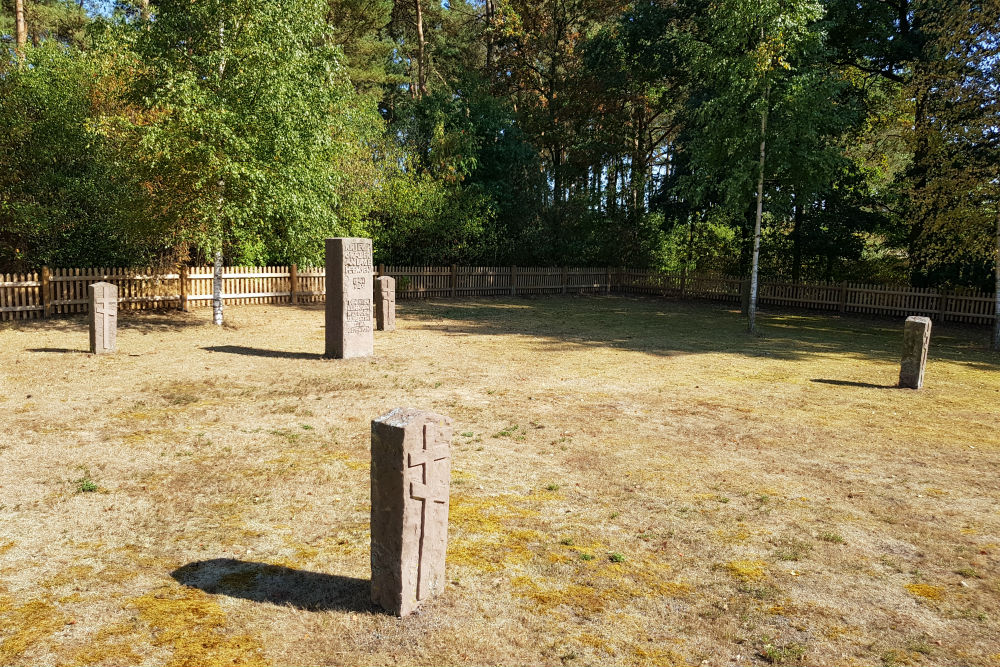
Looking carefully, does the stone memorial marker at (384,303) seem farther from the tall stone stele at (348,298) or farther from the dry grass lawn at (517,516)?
the dry grass lawn at (517,516)

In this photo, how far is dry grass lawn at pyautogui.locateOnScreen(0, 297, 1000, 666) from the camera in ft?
13.7

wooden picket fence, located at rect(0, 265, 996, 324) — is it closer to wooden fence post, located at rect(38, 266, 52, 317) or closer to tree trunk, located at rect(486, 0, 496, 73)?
wooden fence post, located at rect(38, 266, 52, 317)

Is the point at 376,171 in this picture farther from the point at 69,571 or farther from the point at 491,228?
the point at 69,571

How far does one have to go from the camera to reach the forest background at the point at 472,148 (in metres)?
16.4

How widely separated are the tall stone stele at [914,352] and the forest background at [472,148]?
314 inches

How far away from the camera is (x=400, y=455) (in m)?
4.36

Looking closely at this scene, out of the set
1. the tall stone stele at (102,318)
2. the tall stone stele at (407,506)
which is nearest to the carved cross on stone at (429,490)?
the tall stone stele at (407,506)

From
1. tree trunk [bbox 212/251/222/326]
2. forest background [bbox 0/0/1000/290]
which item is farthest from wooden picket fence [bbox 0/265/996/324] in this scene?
tree trunk [bbox 212/251/222/326]

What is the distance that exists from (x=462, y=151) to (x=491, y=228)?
15.0 ft

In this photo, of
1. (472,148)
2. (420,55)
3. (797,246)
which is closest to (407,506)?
(797,246)

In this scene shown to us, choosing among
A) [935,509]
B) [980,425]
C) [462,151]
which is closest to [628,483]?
[935,509]

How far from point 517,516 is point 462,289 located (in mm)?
23003

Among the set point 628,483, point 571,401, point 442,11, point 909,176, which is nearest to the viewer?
point 628,483

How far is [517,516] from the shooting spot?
19.8 feet
